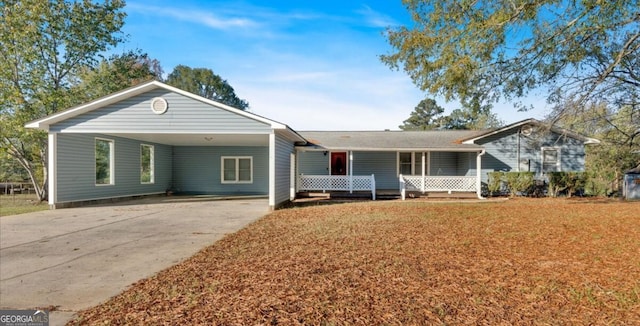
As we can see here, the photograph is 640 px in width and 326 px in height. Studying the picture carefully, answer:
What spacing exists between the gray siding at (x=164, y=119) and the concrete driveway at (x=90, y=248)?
8.89 ft

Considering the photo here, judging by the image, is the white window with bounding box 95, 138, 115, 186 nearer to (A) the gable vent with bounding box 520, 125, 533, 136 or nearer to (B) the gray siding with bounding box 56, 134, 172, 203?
(B) the gray siding with bounding box 56, 134, 172, 203

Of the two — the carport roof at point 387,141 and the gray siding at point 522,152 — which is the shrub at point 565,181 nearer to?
the gray siding at point 522,152

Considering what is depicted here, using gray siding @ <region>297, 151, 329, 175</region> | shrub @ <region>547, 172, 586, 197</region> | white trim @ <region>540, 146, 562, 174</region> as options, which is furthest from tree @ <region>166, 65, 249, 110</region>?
shrub @ <region>547, 172, 586, 197</region>

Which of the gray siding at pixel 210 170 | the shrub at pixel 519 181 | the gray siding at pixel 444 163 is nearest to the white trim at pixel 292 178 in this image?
the gray siding at pixel 210 170

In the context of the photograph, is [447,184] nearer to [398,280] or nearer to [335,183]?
[335,183]

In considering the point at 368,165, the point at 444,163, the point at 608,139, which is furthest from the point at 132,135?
the point at 608,139

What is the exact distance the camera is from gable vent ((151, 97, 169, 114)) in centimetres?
1055

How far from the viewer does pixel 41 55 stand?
14008mm

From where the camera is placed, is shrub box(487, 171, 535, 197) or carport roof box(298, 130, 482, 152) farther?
carport roof box(298, 130, 482, 152)

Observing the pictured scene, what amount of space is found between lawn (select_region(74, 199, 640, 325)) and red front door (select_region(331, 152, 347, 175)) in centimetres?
1013

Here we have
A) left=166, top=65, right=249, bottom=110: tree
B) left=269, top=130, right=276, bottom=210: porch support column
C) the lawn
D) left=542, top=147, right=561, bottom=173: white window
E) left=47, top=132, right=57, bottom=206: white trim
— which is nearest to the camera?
the lawn

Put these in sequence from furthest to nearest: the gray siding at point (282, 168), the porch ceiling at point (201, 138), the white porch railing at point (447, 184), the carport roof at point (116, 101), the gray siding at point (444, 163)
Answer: the gray siding at point (444, 163)
the white porch railing at point (447, 184)
the porch ceiling at point (201, 138)
the gray siding at point (282, 168)
the carport roof at point (116, 101)

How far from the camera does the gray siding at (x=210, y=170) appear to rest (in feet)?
56.0

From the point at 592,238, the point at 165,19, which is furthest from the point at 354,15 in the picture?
the point at 592,238
